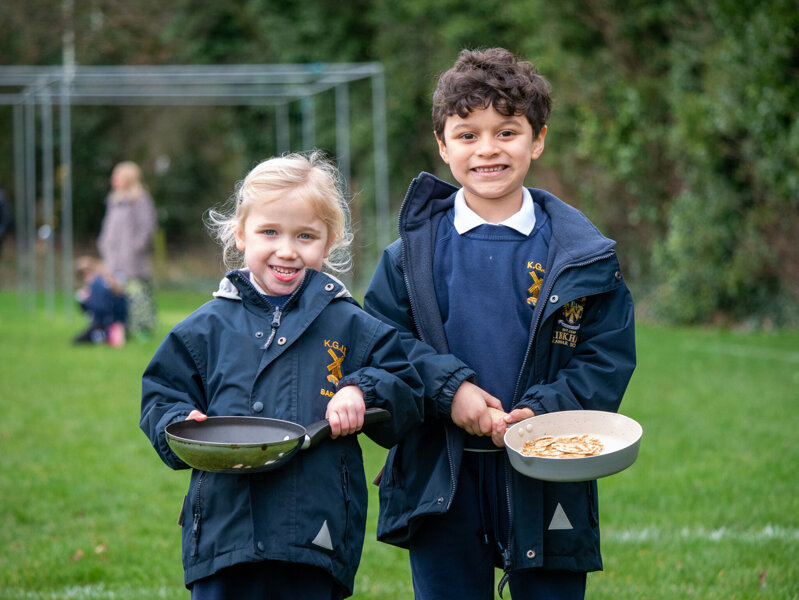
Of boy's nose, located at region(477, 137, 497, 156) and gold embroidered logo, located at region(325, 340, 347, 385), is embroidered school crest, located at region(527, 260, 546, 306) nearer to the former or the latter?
boy's nose, located at region(477, 137, 497, 156)

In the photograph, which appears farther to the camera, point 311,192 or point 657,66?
point 657,66

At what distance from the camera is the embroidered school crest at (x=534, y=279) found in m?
2.53

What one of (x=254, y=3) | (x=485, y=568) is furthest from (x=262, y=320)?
(x=254, y=3)

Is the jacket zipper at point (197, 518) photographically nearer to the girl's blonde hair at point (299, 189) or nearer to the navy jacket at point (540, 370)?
the navy jacket at point (540, 370)

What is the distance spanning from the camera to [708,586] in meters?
3.61

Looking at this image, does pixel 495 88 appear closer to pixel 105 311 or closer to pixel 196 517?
pixel 196 517

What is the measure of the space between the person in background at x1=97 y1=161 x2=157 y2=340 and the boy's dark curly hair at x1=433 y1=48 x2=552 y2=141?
29.4ft

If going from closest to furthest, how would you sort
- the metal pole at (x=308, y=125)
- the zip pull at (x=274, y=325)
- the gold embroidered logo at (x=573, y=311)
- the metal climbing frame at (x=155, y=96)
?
the zip pull at (x=274, y=325)
the gold embroidered logo at (x=573, y=311)
the metal climbing frame at (x=155, y=96)
the metal pole at (x=308, y=125)

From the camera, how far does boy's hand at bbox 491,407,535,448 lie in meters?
2.41

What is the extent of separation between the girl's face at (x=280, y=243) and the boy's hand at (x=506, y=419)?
600 millimetres

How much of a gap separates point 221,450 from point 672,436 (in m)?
4.42

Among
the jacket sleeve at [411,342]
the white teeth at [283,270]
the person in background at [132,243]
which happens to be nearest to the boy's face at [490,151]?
the jacket sleeve at [411,342]

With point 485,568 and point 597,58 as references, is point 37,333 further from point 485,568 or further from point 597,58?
→ point 485,568

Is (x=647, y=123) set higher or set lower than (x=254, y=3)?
lower
